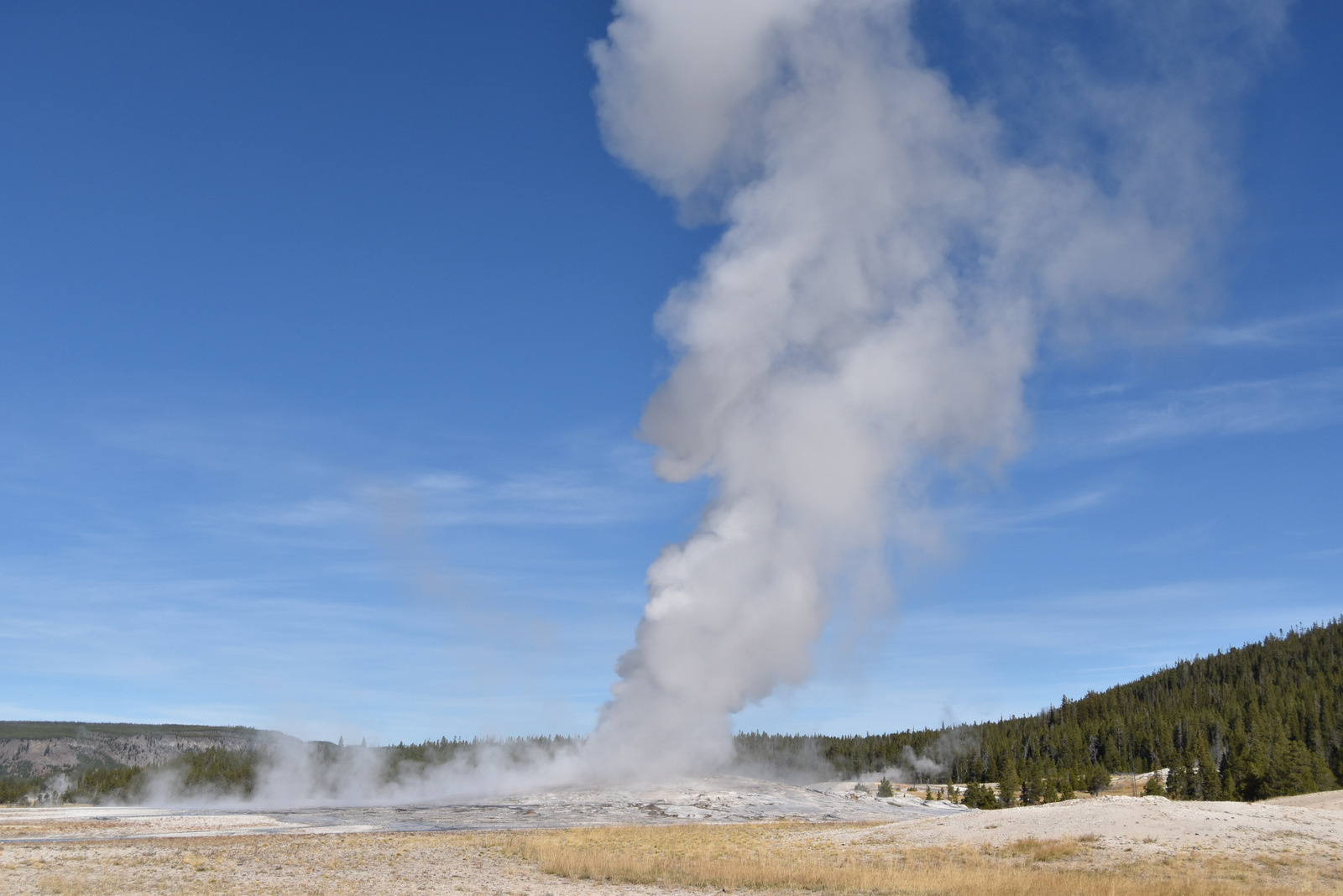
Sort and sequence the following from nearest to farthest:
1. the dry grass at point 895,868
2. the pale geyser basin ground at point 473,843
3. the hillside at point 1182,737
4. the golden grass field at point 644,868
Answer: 1. the dry grass at point 895,868
2. the golden grass field at point 644,868
3. the pale geyser basin ground at point 473,843
4. the hillside at point 1182,737

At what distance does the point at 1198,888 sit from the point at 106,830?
62.4m

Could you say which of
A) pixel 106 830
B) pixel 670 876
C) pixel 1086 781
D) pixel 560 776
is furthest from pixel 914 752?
pixel 670 876

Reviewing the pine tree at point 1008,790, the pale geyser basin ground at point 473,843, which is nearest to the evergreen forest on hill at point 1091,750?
the pine tree at point 1008,790

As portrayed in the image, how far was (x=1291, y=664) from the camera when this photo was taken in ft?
533

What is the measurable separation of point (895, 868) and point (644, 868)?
9.10m

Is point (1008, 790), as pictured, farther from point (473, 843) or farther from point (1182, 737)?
Result: point (473, 843)

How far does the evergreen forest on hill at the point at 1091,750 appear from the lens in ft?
303

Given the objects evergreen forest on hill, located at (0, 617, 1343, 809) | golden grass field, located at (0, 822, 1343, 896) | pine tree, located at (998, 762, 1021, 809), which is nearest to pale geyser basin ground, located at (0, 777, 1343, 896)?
golden grass field, located at (0, 822, 1343, 896)

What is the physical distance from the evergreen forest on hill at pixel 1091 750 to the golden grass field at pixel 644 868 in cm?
5289

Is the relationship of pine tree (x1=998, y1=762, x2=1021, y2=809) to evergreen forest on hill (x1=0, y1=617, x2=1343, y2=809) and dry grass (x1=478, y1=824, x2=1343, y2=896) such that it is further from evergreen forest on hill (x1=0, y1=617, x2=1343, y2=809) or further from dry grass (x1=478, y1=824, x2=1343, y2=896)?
dry grass (x1=478, y1=824, x2=1343, y2=896)

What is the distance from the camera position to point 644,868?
3353cm

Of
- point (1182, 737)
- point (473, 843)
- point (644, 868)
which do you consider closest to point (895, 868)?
point (644, 868)

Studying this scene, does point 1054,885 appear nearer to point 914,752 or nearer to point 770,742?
point 914,752

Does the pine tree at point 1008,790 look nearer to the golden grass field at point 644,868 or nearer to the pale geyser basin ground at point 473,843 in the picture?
the pale geyser basin ground at point 473,843
